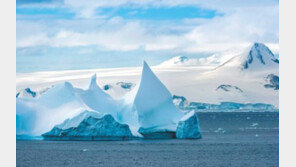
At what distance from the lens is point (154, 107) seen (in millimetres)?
38781

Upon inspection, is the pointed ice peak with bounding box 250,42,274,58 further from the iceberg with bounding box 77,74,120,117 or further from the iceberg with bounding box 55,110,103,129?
the iceberg with bounding box 55,110,103,129

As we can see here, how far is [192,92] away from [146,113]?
4468 inches

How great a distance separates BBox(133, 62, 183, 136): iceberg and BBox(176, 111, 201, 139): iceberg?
685 mm

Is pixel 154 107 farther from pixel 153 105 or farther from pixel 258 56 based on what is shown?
pixel 258 56

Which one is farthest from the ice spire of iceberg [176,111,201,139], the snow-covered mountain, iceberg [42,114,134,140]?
the snow-covered mountain

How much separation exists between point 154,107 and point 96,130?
459 centimetres

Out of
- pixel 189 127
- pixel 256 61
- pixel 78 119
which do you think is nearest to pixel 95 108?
pixel 78 119

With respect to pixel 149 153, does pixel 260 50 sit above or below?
above

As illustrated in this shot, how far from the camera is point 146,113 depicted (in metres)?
38.3

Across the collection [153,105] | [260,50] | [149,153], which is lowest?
[149,153]

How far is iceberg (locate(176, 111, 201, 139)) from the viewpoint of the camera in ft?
120

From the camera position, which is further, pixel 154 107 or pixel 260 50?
pixel 260 50
